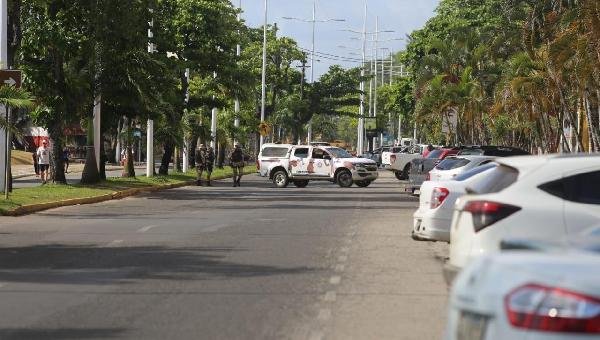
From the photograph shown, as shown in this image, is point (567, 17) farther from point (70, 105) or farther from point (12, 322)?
point (12, 322)

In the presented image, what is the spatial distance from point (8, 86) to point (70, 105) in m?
10.5

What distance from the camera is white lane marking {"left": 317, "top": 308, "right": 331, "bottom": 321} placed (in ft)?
32.7

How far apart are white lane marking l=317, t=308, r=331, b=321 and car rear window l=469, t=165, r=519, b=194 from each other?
1.88 meters

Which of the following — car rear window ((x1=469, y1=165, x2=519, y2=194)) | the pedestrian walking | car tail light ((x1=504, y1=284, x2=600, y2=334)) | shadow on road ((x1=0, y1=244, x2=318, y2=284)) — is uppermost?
car rear window ((x1=469, y1=165, x2=519, y2=194))

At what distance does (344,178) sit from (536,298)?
4034 centimetres

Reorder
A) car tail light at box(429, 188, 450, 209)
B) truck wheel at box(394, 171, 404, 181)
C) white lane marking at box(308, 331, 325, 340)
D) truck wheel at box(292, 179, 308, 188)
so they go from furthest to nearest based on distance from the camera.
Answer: truck wheel at box(394, 171, 404, 181), truck wheel at box(292, 179, 308, 188), car tail light at box(429, 188, 450, 209), white lane marking at box(308, 331, 325, 340)

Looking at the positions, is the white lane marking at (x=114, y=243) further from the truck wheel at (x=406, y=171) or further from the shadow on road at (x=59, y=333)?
the truck wheel at (x=406, y=171)

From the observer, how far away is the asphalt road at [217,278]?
944 centimetres

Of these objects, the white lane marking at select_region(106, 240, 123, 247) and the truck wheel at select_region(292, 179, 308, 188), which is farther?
the truck wheel at select_region(292, 179, 308, 188)

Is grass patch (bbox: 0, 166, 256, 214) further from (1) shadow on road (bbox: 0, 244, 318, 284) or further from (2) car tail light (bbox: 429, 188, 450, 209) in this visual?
(2) car tail light (bbox: 429, 188, 450, 209)

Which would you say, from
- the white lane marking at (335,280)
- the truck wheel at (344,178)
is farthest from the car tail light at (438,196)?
the truck wheel at (344,178)

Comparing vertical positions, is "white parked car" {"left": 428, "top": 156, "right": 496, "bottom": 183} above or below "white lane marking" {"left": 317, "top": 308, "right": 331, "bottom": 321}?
above

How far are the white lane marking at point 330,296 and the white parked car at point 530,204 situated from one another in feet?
6.47

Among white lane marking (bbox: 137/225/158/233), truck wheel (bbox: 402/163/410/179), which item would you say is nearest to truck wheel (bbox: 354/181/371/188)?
truck wheel (bbox: 402/163/410/179)
